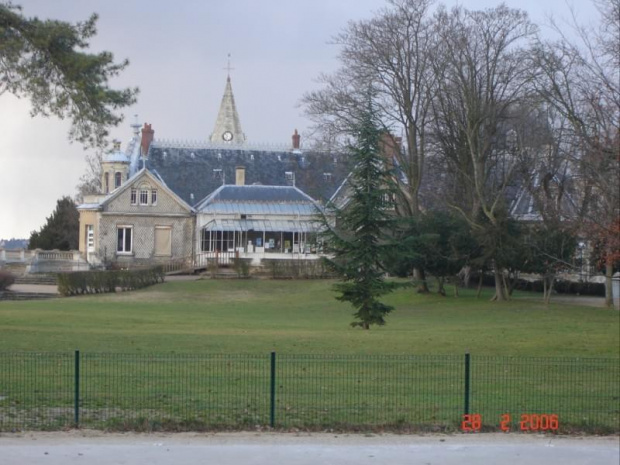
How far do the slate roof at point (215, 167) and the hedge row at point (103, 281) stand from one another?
58.7ft

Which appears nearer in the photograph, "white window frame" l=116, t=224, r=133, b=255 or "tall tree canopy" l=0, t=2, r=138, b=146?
"tall tree canopy" l=0, t=2, r=138, b=146

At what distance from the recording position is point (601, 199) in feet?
98.6

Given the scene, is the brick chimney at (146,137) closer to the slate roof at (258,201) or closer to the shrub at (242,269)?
the slate roof at (258,201)

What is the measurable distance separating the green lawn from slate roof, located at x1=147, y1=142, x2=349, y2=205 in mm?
18329

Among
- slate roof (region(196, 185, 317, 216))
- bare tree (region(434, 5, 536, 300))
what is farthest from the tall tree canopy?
slate roof (region(196, 185, 317, 216))

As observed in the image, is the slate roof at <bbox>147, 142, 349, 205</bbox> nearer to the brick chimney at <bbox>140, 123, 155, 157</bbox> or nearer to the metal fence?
the brick chimney at <bbox>140, 123, 155, 157</bbox>

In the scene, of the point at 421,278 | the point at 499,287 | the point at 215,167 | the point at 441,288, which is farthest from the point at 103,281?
the point at 215,167

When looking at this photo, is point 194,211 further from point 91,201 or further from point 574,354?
point 574,354

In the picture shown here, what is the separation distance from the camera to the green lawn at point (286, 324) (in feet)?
83.5

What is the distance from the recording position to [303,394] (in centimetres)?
1608

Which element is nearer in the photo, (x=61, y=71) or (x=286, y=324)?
(x=61, y=71)

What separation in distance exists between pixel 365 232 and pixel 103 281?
94.8 ft

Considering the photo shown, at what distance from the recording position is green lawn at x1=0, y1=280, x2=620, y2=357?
25453 mm
